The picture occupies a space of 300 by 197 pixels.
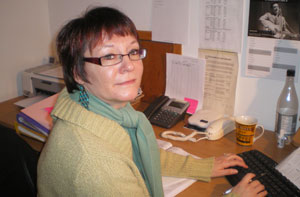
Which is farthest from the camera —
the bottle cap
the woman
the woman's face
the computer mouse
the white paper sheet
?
the computer mouse

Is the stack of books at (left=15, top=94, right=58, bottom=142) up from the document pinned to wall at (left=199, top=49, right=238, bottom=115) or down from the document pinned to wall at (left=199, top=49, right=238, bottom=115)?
down

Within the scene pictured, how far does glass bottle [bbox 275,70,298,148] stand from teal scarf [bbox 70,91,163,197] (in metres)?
0.58

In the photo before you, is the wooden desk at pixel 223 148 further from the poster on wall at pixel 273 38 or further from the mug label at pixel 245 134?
the poster on wall at pixel 273 38

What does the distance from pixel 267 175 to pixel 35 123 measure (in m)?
1.03

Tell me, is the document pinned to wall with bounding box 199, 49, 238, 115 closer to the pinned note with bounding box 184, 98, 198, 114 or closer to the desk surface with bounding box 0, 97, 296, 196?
the pinned note with bounding box 184, 98, 198, 114

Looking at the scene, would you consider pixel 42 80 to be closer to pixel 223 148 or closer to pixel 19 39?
pixel 19 39

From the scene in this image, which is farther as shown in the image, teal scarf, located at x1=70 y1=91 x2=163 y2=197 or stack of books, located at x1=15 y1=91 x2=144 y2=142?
stack of books, located at x1=15 y1=91 x2=144 y2=142

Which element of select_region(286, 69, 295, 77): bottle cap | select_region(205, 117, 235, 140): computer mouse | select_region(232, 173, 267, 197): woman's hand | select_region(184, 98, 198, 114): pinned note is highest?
select_region(286, 69, 295, 77): bottle cap

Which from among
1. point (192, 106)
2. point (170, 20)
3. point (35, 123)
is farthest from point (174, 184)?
point (170, 20)

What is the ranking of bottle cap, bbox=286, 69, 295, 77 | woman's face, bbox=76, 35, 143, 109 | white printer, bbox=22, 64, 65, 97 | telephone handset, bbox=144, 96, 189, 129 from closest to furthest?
1. woman's face, bbox=76, 35, 143, 109
2. bottle cap, bbox=286, 69, 295, 77
3. telephone handset, bbox=144, 96, 189, 129
4. white printer, bbox=22, 64, 65, 97

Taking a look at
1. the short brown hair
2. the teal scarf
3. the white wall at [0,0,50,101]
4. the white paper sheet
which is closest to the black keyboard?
the white paper sheet

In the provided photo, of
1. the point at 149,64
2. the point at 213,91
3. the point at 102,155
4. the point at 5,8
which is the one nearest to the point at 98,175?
the point at 102,155

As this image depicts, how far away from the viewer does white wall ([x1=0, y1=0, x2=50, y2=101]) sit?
6.19 feet

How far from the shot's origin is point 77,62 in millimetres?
951
